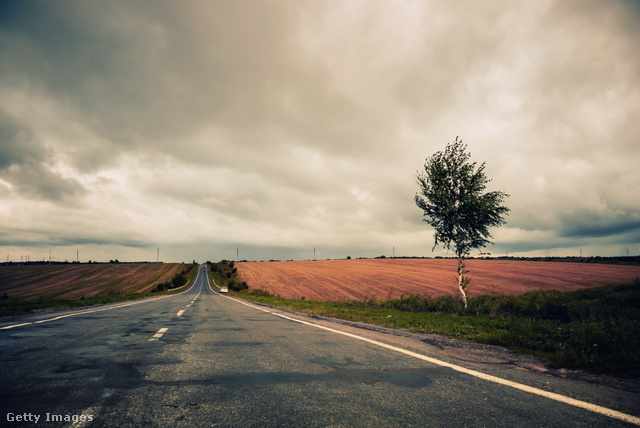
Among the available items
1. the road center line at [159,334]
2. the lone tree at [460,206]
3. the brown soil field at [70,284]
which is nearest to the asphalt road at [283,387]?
the road center line at [159,334]

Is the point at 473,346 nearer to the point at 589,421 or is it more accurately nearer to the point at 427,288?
the point at 589,421

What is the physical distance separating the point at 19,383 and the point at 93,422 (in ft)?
6.26

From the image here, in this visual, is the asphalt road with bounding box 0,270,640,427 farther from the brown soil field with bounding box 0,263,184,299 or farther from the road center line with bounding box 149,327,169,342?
the brown soil field with bounding box 0,263,184,299

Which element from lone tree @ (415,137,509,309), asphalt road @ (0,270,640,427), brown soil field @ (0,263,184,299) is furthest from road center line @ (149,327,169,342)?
brown soil field @ (0,263,184,299)

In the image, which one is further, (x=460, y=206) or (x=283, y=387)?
Answer: (x=460, y=206)

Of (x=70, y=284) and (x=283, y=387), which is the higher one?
(x=283, y=387)

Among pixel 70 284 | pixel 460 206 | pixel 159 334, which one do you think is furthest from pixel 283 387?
pixel 70 284

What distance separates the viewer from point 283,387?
152 inches

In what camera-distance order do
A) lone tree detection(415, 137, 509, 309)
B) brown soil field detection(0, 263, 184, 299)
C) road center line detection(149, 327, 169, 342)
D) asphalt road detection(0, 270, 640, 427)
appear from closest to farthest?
asphalt road detection(0, 270, 640, 427) < road center line detection(149, 327, 169, 342) < lone tree detection(415, 137, 509, 309) < brown soil field detection(0, 263, 184, 299)

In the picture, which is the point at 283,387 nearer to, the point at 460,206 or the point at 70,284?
the point at 460,206

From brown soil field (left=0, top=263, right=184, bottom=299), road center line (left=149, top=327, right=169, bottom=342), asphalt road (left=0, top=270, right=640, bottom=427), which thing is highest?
asphalt road (left=0, top=270, right=640, bottom=427)

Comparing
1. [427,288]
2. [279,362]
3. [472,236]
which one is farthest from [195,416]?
[427,288]

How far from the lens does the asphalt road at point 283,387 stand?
118 inches

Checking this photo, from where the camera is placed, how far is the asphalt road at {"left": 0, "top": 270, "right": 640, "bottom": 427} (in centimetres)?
299
